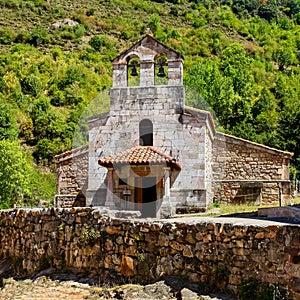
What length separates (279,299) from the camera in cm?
750

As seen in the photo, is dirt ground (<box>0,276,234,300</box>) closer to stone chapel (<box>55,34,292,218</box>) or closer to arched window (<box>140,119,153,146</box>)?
stone chapel (<box>55,34,292,218</box>)

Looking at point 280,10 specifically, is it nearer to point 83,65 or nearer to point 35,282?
point 83,65

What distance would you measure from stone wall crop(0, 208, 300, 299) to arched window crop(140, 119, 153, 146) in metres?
5.87

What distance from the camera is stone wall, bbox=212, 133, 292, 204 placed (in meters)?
19.0

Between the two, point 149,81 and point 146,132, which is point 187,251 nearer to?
point 146,132

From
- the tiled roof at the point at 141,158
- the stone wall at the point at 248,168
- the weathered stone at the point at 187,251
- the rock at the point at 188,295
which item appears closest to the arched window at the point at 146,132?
the tiled roof at the point at 141,158

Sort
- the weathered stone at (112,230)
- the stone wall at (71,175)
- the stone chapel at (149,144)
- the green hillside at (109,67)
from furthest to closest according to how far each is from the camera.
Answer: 1. the green hillside at (109,67)
2. the stone wall at (71,175)
3. the stone chapel at (149,144)
4. the weathered stone at (112,230)

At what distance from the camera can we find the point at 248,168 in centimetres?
1947

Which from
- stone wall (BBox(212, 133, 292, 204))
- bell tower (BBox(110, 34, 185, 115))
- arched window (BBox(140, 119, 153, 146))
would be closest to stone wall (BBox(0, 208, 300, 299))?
arched window (BBox(140, 119, 153, 146))

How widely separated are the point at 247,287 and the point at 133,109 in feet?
32.5

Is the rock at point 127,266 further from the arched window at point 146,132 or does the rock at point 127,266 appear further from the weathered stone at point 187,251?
the arched window at point 146,132

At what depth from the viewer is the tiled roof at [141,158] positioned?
14.6 meters

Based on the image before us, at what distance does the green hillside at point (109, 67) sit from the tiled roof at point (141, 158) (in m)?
12.1

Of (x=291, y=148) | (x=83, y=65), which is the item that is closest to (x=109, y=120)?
(x=291, y=148)
